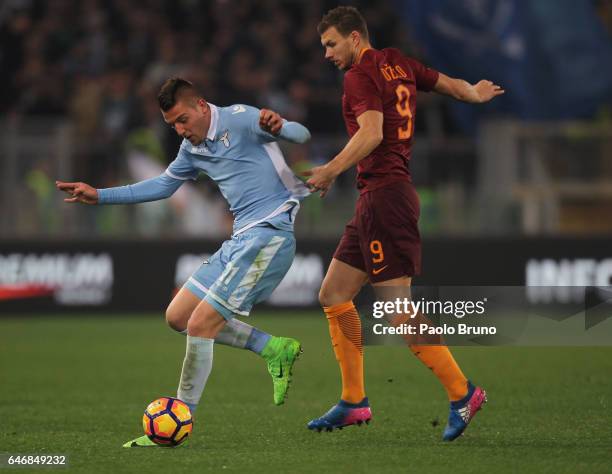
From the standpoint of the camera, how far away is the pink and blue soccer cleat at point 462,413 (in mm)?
7102

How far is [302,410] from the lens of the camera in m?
8.69

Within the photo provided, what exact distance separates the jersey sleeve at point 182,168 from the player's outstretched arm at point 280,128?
2.15 ft

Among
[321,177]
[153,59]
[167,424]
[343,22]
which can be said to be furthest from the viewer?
[153,59]

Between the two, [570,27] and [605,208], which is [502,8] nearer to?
[570,27]

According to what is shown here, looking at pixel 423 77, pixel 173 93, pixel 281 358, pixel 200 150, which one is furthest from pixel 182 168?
pixel 423 77

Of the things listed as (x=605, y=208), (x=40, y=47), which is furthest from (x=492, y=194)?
(x=40, y=47)

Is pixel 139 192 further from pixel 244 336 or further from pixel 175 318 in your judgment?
pixel 244 336

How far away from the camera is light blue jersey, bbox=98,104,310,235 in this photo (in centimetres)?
737

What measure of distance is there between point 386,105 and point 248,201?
0.99 m

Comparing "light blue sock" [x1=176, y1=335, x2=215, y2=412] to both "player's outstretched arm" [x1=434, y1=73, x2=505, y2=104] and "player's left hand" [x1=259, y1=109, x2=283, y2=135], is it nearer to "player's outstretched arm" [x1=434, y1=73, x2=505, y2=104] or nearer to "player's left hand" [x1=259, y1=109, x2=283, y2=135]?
"player's left hand" [x1=259, y1=109, x2=283, y2=135]

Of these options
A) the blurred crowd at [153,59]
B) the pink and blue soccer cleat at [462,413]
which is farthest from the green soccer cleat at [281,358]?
the blurred crowd at [153,59]

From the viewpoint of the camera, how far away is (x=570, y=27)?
17.2 m

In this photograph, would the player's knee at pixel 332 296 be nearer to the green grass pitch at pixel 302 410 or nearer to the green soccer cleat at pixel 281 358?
the green soccer cleat at pixel 281 358

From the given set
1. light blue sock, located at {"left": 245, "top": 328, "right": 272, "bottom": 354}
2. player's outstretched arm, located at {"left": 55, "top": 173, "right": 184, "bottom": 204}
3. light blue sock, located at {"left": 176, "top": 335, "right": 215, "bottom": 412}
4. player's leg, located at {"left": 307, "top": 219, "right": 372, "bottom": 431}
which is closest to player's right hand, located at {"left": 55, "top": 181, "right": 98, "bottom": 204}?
player's outstretched arm, located at {"left": 55, "top": 173, "right": 184, "bottom": 204}
